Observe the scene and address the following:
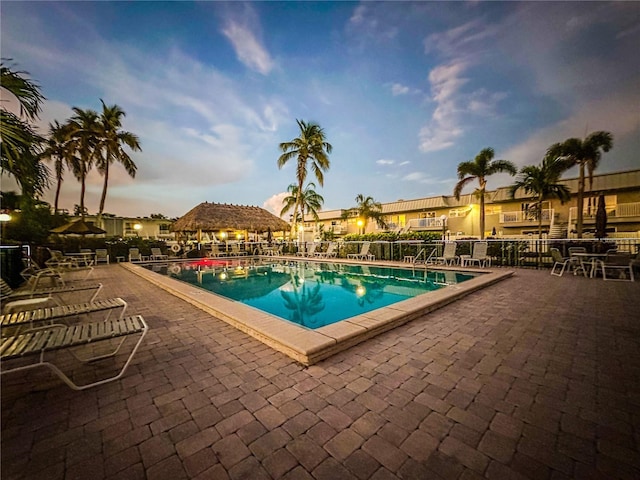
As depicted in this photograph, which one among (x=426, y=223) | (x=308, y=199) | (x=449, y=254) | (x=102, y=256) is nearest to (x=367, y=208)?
(x=308, y=199)

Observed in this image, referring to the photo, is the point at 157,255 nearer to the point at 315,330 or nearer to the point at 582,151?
the point at 315,330

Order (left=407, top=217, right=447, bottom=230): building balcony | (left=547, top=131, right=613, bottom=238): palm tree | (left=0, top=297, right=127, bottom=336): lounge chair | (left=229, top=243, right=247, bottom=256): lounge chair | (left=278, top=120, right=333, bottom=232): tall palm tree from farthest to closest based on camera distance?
(left=407, top=217, right=447, bottom=230): building balcony → (left=229, top=243, right=247, bottom=256): lounge chair → (left=278, top=120, right=333, bottom=232): tall palm tree → (left=547, top=131, right=613, bottom=238): palm tree → (left=0, top=297, right=127, bottom=336): lounge chair

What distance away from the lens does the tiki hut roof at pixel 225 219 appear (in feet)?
61.2

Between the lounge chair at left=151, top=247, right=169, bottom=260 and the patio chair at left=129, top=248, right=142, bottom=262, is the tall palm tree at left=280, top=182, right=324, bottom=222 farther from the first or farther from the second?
the patio chair at left=129, top=248, right=142, bottom=262

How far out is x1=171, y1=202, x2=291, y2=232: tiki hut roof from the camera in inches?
734

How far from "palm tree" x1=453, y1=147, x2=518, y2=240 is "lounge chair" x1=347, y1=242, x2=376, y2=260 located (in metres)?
7.82

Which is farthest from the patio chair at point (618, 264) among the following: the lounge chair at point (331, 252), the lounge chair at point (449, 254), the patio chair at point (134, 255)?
the patio chair at point (134, 255)

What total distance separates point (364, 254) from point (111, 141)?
19036 millimetres

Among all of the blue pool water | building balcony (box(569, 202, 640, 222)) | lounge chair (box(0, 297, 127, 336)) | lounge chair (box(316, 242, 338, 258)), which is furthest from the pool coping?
building balcony (box(569, 202, 640, 222))

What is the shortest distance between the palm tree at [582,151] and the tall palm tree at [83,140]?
2907cm

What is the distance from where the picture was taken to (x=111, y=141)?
18031mm

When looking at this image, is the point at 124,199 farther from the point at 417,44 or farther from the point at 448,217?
the point at 448,217

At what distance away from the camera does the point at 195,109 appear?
1502 centimetres

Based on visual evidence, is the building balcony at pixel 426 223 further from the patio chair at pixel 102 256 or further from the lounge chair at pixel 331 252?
the patio chair at pixel 102 256
